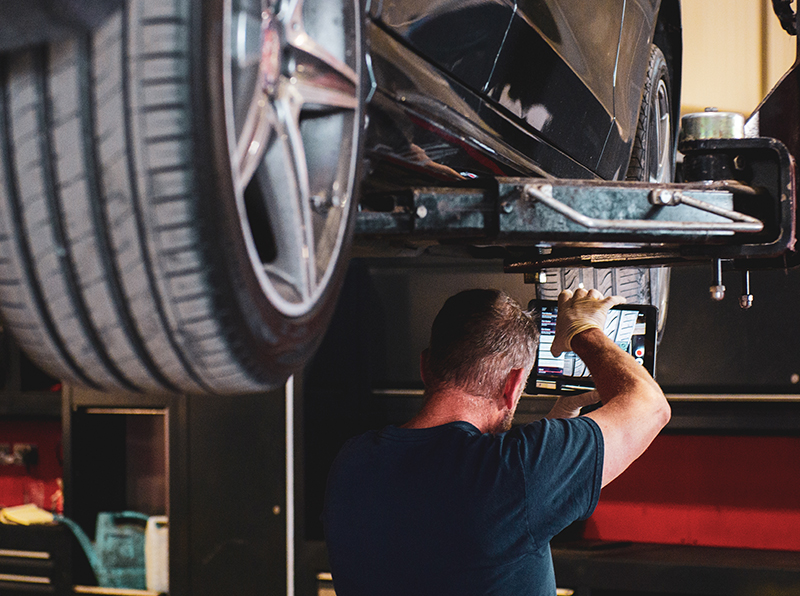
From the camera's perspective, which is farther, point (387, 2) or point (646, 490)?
point (646, 490)

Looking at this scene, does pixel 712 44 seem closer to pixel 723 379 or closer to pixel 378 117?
pixel 723 379

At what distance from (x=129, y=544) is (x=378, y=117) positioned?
3420 millimetres

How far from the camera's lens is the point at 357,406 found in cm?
343

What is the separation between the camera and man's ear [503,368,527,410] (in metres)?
1.39

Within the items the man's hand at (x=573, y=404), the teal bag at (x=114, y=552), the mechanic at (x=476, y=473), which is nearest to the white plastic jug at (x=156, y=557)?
the teal bag at (x=114, y=552)

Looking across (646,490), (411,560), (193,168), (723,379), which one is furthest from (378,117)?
(646,490)

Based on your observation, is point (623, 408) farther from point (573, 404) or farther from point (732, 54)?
point (732, 54)

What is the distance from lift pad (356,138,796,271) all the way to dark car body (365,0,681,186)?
0.08m

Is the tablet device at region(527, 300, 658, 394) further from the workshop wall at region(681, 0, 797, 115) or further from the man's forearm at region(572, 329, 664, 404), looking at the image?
the workshop wall at region(681, 0, 797, 115)

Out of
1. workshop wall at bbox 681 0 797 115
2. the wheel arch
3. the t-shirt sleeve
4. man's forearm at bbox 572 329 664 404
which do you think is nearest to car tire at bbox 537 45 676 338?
the wheel arch

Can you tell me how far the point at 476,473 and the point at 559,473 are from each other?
14 centimetres

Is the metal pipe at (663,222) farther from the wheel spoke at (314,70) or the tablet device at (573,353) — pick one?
the tablet device at (573,353)

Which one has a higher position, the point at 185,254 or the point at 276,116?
the point at 276,116

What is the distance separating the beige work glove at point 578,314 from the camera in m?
1.49
